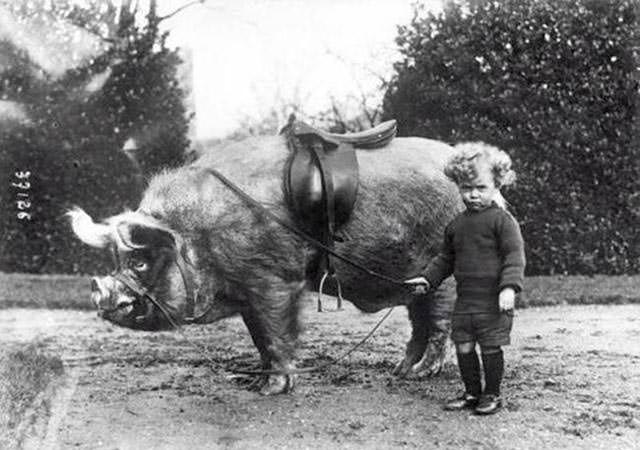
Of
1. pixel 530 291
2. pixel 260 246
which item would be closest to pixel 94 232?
pixel 260 246

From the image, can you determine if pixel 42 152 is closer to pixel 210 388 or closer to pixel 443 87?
pixel 443 87

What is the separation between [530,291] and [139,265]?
650 cm

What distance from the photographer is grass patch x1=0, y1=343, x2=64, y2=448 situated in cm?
404

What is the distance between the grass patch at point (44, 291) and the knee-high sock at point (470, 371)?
250 inches

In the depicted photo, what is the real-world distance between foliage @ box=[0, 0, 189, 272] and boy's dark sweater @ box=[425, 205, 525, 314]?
507cm

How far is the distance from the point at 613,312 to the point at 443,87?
11.6 feet

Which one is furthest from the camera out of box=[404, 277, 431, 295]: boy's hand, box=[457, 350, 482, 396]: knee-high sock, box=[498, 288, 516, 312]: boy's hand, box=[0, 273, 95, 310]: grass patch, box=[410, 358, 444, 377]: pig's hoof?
box=[0, 273, 95, 310]: grass patch

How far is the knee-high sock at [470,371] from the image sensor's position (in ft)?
14.9

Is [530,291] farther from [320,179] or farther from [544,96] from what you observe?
[320,179]

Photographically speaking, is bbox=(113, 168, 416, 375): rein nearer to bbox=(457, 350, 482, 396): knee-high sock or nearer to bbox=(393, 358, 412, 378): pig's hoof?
bbox=(457, 350, 482, 396): knee-high sock

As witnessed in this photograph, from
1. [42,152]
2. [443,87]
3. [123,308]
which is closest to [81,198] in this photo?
[42,152]

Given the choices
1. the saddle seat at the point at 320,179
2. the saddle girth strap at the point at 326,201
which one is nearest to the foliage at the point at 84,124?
the saddle seat at the point at 320,179

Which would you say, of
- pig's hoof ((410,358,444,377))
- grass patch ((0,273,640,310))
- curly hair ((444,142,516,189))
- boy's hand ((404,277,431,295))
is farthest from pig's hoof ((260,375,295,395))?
grass patch ((0,273,640,310))

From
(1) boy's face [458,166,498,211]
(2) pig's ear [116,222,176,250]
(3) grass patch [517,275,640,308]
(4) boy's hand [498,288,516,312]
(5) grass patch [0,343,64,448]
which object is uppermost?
(1) boy's face [458,166,498,211]
